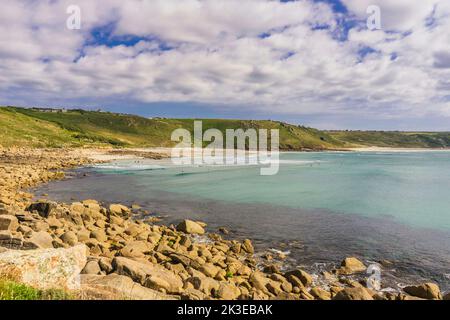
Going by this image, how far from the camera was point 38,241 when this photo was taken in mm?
14578

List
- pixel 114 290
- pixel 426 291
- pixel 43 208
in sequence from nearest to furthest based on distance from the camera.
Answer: pixel 114 290, pixel 426 291, pixel 43 208

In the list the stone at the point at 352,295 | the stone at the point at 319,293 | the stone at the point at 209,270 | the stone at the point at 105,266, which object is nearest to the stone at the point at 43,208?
the stone at the point at 105,266

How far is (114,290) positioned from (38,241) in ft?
22.0

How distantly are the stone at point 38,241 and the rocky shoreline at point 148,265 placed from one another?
0.13 feet

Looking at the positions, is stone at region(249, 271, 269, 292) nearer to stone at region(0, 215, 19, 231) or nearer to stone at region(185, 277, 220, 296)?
stone at region(185, 277, 220, 296)

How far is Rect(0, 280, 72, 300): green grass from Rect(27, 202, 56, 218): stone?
15027 mm

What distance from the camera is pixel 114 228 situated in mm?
22281

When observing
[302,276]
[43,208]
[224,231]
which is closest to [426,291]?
[302,276]

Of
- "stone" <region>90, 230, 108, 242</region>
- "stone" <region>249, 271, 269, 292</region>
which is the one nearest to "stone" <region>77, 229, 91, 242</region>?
"stone" <region>90, 230, 108, 242</region>

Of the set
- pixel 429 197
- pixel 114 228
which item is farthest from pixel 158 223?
pixel 429 197

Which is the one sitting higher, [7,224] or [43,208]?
[7,224]

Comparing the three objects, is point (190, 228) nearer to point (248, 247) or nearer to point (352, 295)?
point (248, 247)

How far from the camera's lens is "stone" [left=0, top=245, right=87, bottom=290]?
31.6ft
